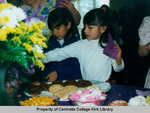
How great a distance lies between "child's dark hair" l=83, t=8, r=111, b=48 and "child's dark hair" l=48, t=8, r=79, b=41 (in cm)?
10

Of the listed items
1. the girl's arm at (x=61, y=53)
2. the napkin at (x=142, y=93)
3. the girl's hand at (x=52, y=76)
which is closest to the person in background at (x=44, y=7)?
the girl's arm at (x=61, y=53)

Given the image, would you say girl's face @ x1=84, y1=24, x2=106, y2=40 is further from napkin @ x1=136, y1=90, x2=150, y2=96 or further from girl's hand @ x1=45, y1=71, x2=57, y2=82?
napkin @ x1=136, y1=90, x2=150, y2=96

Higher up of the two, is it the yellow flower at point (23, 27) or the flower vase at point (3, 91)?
the yellow flower at point (23, 27)

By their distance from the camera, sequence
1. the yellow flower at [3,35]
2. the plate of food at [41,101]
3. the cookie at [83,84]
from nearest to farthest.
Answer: the yellow flower at [3,35]
the plate of food at [41,101]
the cookie at [83,84]

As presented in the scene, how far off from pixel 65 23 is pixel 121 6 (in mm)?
522

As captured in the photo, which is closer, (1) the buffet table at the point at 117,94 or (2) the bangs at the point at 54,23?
(1) the buffet table at the point at 117,94

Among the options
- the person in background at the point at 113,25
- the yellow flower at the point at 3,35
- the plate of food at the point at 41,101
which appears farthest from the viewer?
the person in background at the point at 113,25

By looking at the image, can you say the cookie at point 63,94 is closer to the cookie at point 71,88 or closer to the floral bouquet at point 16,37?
the cookie at point 71,88

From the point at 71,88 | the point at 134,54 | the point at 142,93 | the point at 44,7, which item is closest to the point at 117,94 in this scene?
the point at 142,93

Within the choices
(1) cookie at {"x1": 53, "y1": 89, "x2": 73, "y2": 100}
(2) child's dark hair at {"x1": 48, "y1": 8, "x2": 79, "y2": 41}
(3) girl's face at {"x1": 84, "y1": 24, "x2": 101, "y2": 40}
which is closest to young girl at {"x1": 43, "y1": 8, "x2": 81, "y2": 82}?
(2) child's dark hair at {"x1": 48, "y1": 8, "x2": 79, "y2": 41}

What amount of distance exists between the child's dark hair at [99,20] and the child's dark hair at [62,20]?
10 centimetres

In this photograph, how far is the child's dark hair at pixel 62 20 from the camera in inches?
55.0

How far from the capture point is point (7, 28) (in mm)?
750

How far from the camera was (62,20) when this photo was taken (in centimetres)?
141
